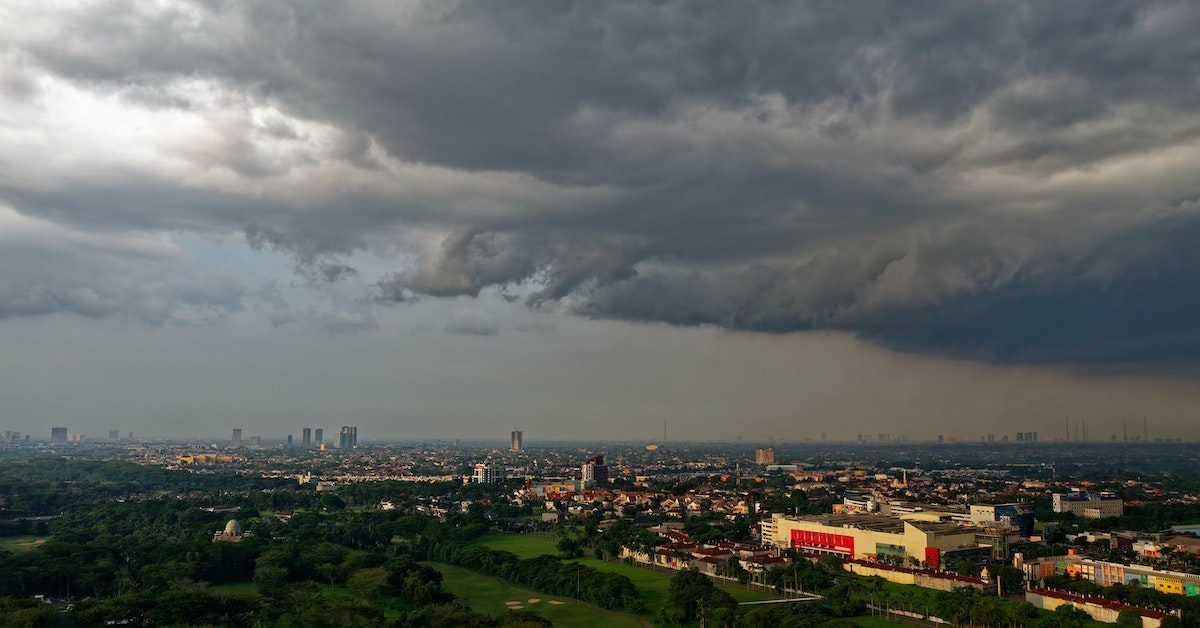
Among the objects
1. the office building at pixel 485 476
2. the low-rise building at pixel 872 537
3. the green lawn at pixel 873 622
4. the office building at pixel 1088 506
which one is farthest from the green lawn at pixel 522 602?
the office building at pixel 485 476

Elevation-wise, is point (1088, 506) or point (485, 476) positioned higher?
point (1088, 506)

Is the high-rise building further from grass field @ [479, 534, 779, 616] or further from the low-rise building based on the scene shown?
the low-rise building

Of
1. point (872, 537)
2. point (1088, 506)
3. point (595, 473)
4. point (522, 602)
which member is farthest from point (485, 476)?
point (522, 602)

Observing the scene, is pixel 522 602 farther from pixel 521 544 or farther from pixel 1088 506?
pixel 1088 506

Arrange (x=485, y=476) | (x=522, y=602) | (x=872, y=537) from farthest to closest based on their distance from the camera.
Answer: (x=485, y=476)
(x=872, y=537)
(x=522, y=602)

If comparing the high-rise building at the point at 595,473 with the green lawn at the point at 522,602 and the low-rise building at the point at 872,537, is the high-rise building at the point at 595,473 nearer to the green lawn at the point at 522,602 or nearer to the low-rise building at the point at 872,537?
the low-rise building at the point at 872,537

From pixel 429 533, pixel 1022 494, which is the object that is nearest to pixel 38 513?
pixel 429 533

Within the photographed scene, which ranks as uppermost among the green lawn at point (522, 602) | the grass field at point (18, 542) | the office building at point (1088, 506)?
the office building at point (1088, 506)
